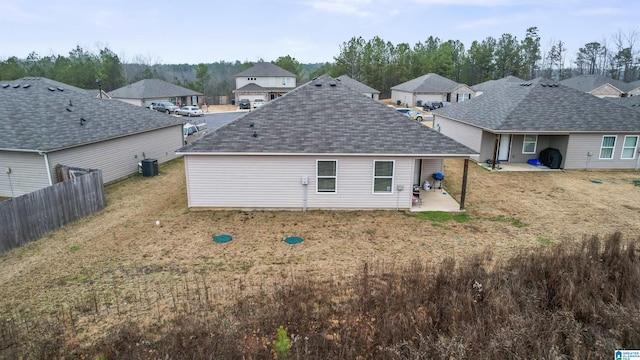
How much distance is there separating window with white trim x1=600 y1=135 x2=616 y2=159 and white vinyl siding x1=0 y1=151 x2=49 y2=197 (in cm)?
2798

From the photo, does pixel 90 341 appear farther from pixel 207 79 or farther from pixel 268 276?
pixel 207 79

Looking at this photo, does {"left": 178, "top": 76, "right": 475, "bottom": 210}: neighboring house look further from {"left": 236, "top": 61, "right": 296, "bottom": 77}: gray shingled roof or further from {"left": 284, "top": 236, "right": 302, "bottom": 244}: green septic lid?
{"left": 236, "top": 61, "right": 296, "bottom": 77}: gray shingled roof

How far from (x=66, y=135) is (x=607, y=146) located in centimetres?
2792

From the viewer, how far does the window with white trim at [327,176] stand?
14.1 metres

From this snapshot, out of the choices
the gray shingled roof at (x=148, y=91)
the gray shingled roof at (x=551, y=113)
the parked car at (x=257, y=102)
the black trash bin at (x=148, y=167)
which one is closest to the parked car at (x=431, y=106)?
the parked car at (x=257, y=102)

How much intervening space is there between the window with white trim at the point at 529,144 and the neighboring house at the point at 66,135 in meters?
21.6

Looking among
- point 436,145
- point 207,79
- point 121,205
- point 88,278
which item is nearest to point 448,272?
point 436,145

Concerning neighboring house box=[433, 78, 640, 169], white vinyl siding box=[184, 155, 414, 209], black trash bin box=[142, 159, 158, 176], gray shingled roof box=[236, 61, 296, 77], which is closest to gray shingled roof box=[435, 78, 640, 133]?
neighboring house box=[433, 78, 640, 169]

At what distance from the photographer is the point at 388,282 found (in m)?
9.02

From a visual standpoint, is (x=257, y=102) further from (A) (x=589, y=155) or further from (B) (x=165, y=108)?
(A) (x=589, y=155)

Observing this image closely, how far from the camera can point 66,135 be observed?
629 inches

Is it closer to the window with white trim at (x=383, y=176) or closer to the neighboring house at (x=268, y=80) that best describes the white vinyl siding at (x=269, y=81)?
the neighboring house at (x=268, y=80)

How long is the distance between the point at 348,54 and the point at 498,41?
35.2m

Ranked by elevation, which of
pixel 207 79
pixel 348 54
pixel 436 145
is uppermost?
pixel 348 54
